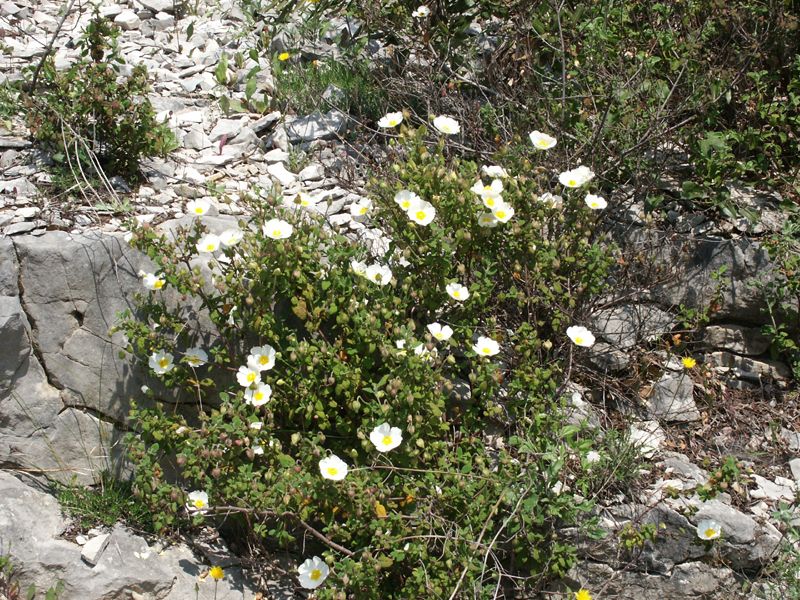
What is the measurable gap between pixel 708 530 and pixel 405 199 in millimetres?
1675

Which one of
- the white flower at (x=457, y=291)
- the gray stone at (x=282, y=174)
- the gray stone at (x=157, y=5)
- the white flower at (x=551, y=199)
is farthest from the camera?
the gray stone at (x=157, y=5)

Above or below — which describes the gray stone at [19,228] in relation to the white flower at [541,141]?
below

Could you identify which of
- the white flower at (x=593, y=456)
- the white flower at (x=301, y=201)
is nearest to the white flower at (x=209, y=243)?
the white flower at (x=301, y=201)

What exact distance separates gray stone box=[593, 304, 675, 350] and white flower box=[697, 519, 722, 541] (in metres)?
0.90

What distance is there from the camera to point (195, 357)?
341 centimetres

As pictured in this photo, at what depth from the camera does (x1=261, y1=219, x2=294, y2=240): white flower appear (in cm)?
334

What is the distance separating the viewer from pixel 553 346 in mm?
3779

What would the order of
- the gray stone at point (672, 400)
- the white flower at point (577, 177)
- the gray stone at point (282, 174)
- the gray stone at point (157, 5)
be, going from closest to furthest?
1. the white flower at point (577, 177)
2. the gray stone at point (672, 400)
3. the gray stone at point (282, 174)
4. the gray stone at point (157, 5)

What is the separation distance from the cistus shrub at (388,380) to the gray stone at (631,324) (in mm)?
238

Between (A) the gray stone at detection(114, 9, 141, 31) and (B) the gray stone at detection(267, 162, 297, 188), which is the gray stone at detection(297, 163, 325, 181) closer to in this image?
(B) the gray stone at detection(267, 162, 297, 188)

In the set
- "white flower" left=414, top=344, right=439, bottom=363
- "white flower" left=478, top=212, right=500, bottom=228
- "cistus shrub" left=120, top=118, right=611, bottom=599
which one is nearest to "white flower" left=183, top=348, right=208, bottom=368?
"cistus shrub" left=120, top=118, right=611, bottom=599

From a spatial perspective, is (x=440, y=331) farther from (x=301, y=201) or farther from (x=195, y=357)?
(x=195, y=357)

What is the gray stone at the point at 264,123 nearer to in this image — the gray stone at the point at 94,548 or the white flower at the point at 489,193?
the white flower at the point at 489,193

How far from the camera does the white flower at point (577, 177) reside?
371 centimetres
